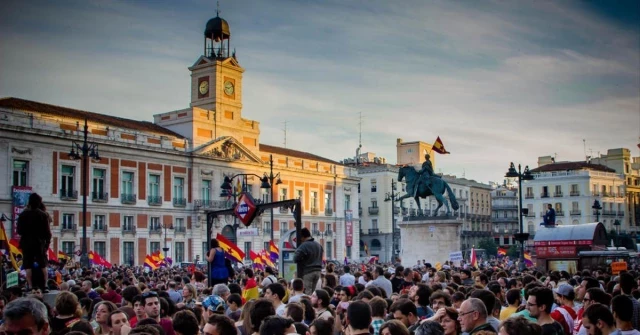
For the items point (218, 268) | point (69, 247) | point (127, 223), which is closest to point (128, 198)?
point (127, 223)

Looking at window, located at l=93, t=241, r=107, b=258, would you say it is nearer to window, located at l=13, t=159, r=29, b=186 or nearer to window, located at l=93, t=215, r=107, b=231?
window, located at l=93, t=215, r=107, b=231

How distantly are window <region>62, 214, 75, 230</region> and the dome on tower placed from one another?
881 inches

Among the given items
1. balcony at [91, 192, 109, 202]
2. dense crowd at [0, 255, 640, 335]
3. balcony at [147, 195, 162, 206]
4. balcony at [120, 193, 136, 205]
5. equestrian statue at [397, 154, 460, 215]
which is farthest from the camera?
balcony at [147, 195, 162, 206]

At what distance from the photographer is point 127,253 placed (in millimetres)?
50750

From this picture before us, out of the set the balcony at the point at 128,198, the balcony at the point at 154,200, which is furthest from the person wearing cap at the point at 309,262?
the balcony at the point at 154,200

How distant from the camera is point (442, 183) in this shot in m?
30.7

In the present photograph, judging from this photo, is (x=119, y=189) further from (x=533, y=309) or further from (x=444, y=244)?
(x=533, y=309)

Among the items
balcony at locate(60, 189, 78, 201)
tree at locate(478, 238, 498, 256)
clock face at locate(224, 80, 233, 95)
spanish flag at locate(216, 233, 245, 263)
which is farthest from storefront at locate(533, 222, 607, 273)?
tree at locate(478, 238, 498, 256)

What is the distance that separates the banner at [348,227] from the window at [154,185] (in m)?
22.5

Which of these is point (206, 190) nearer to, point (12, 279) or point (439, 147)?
point (439, 147)

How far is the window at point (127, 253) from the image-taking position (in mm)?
50375

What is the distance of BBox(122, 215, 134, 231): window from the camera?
168ft

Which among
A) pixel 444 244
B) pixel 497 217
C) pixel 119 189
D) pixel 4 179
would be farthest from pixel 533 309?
pixel 497 217

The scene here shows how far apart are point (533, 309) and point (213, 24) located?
58.4 meters
